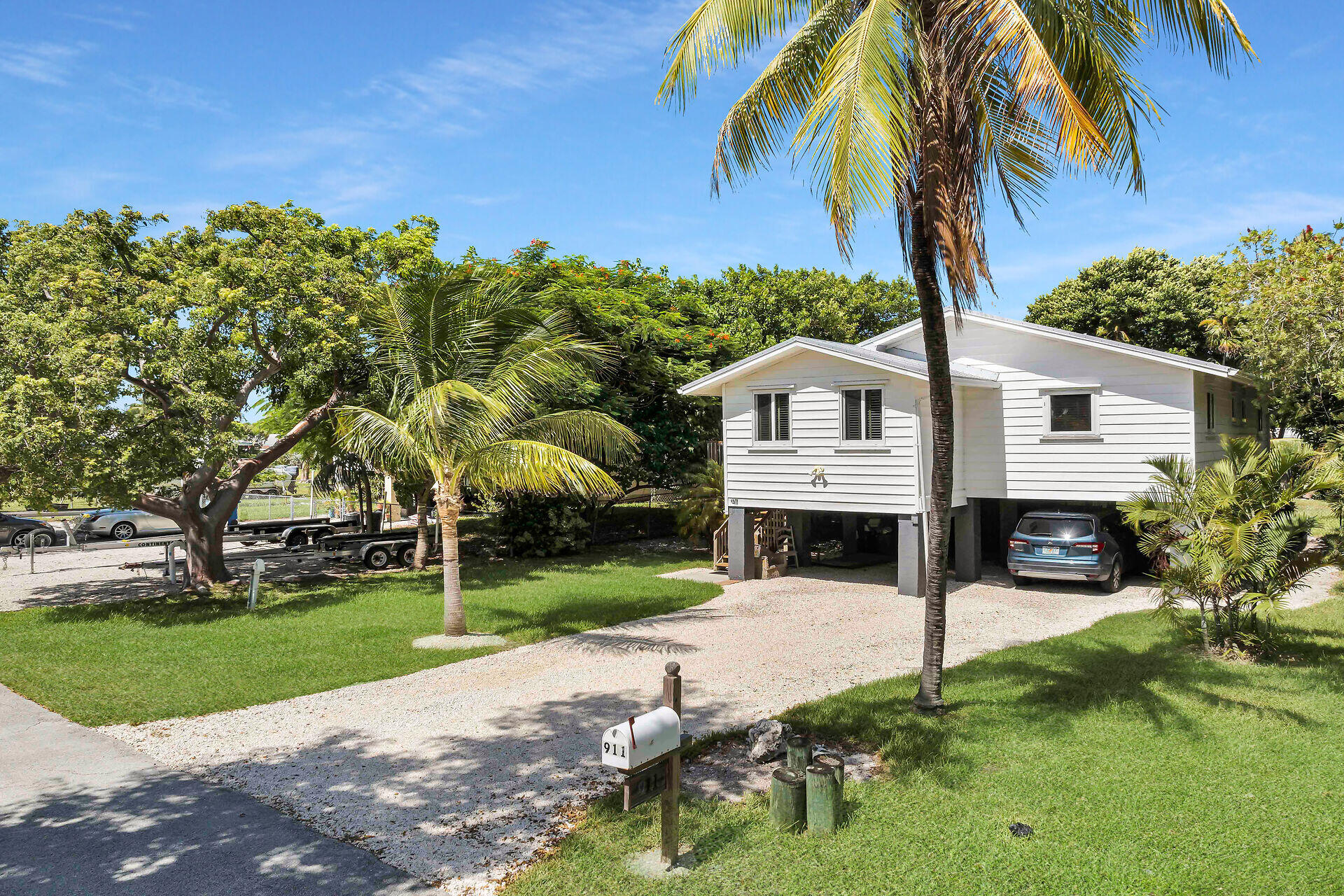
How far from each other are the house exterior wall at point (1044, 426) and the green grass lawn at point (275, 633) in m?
6.76

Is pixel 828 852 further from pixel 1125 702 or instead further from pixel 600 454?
pixel 600 454

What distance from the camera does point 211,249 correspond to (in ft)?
53.2

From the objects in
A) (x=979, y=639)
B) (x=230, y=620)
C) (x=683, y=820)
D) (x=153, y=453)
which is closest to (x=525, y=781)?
(x=683, y=820)

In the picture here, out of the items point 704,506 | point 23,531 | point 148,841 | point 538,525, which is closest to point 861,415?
point 704,506

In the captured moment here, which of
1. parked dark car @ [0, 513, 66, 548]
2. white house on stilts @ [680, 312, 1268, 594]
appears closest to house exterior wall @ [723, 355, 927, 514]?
white house on stilts @ [680, 312, 1268, 594]

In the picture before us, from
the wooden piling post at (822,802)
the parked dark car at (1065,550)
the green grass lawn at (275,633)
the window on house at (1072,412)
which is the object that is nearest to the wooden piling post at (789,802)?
the wooden piling post at (822,802)

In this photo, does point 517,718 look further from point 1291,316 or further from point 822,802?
point 1291,316

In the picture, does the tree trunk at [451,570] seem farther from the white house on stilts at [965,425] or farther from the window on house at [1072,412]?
the window on house at [1072,412]

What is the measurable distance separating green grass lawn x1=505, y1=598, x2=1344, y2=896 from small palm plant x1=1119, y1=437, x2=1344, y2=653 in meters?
1.05

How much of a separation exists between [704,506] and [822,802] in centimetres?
1644

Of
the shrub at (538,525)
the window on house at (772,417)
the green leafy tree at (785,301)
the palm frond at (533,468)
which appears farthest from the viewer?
the green leafy tree at (785,301)

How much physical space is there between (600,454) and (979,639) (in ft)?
33.7

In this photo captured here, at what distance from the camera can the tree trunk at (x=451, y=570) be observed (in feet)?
41.3

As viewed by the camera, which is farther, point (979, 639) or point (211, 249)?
point (211, 249)
